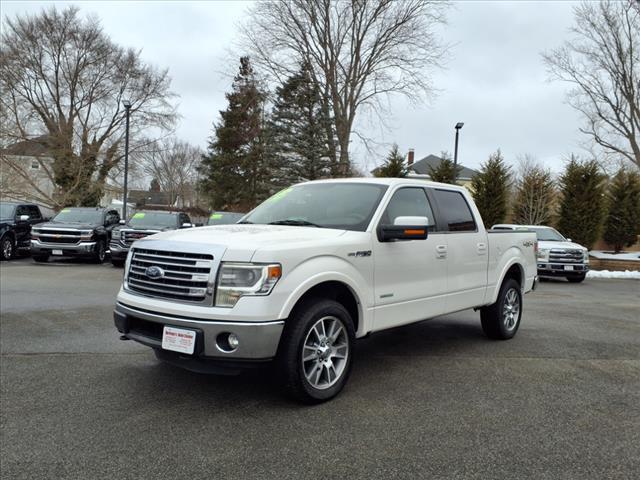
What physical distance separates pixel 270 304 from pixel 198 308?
1.76 ft

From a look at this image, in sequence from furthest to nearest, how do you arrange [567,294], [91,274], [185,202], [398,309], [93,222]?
[185,202] < [93,222] < [91,274] < [567,294] < [398,309]

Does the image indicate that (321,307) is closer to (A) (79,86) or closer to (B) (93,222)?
(B) (93,222)

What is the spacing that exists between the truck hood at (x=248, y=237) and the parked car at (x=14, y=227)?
1419 centimetres

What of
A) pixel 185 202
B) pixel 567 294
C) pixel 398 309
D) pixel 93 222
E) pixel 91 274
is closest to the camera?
pixel 398 309

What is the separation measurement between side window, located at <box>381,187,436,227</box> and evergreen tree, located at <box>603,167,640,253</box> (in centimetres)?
2339

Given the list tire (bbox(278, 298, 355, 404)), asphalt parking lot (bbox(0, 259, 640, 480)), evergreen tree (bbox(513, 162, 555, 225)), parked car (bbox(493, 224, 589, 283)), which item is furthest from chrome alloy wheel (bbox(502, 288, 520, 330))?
evergreen tree (bbox(513, 162, 555, 225))

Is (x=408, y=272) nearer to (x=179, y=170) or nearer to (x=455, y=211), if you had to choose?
(x=455, y=211)

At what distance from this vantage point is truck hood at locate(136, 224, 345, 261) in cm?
365

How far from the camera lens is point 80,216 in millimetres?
16625

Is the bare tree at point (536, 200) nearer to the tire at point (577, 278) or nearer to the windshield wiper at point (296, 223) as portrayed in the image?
the tire at point (577, 278)

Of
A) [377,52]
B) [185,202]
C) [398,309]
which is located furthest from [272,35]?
[185,202]

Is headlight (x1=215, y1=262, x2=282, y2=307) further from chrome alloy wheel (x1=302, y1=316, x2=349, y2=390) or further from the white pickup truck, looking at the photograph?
chrome alloy wheel (x1=302, y1=316, x2=349, y2=390)

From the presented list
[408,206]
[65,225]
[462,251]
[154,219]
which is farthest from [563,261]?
[65,225]

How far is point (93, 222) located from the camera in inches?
643
